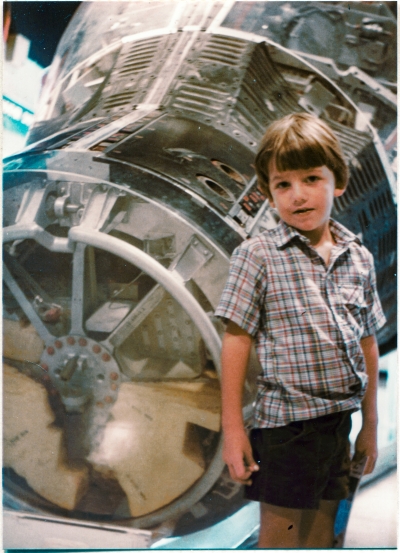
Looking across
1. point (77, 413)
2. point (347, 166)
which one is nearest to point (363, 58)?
point (347, 166)

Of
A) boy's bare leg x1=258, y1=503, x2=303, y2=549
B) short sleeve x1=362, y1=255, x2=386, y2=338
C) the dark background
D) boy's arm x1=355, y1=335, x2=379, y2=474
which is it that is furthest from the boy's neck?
the dark background

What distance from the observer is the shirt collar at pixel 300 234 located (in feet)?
3.63

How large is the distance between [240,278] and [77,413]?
553 mm

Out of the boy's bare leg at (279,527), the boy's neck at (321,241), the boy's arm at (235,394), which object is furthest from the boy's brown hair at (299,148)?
the boy's bare leg at (279,527)

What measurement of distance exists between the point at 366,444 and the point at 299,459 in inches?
8.7

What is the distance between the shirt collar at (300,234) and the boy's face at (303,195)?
0.02m

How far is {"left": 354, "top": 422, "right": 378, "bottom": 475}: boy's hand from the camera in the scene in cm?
120

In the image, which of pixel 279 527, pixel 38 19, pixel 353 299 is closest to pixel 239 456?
pixel 279 527

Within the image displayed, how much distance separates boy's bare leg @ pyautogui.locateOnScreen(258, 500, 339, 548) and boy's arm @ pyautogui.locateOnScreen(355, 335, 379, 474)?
0.47 feet

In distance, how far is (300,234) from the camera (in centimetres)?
112

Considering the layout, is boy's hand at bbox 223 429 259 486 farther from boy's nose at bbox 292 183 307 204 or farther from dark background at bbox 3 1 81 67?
dark background at bbox 3 1 81 67

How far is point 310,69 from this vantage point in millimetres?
1196

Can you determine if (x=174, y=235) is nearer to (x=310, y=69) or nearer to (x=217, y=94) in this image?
(x=217, y=94)

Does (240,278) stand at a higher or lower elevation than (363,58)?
lower
